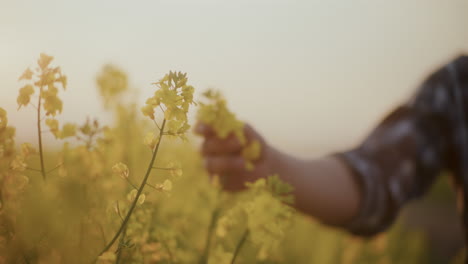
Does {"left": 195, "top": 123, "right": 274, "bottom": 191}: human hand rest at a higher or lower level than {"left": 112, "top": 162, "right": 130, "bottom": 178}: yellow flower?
lower

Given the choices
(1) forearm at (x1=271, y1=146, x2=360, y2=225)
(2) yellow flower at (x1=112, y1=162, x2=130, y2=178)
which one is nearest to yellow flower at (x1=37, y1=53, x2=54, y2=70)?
(2) yellow flower at (x1=112, y1=162, x2=130, y2=178)

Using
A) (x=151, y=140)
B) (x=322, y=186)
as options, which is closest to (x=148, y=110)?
(x=151, y=140)

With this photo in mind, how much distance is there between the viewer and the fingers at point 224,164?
0.89 meters

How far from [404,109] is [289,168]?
65 cm

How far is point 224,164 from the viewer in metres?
0.89

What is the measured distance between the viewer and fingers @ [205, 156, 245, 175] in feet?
2.92

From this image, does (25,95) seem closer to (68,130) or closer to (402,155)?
(68,130)

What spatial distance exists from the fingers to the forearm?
13cm

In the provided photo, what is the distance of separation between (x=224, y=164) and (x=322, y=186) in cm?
43

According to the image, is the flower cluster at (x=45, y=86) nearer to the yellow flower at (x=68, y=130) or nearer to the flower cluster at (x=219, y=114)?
the yellow flower at (x=68, y=130)

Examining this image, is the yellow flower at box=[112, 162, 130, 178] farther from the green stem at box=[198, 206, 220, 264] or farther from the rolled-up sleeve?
the rolled-up sleeve

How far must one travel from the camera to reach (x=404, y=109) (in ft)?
4.78

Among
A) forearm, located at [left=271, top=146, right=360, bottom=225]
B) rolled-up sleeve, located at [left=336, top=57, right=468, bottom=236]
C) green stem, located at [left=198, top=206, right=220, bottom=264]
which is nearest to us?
green stem, located at [left=198, top=206, right=220, bottom=264]

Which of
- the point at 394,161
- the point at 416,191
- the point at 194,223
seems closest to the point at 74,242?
the point at 194,223
